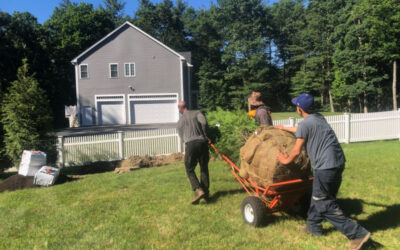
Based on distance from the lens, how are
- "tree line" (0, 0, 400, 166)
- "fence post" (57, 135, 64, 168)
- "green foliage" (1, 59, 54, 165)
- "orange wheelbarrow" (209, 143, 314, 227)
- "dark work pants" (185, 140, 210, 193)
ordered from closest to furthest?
"orange wheelbarrow" (209, 143, 314, 227), "dark work pants" (185, 140, 210, 193), "green foliage" (1, 59, 54, 165), "fence post" (57, 135, 64, 168), "tree line" (0, 0, 400, 166)

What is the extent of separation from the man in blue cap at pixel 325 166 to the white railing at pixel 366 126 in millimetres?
8794

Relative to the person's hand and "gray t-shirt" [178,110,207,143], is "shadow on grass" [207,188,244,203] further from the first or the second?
the person's hand

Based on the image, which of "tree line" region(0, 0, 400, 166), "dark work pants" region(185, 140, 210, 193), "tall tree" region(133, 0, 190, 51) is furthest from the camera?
"tall tree" region(133, 0, 190, 51)

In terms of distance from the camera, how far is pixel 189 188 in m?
6.06

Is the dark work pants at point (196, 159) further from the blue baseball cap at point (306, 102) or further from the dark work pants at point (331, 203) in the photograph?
the dark work pants at point (331, 203)

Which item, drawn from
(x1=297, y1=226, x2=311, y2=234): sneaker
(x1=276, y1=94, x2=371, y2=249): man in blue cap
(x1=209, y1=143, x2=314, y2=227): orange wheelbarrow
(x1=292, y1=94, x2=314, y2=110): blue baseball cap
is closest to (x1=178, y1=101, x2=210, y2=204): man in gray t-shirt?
(x1=209, y1=143, x2=314, y2=227): orange wheelbarrow

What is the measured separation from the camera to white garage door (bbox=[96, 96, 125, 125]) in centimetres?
2539

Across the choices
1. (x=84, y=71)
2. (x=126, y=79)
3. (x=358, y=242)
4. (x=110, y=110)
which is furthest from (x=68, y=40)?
(x=358, y=242)

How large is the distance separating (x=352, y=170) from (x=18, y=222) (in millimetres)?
6886

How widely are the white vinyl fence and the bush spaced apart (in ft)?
17.7

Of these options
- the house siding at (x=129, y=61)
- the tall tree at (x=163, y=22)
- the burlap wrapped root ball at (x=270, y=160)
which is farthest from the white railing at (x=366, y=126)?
the tall tree at (x=163, y=22)

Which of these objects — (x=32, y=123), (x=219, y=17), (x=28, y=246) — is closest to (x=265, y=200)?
(x=28, y=246)

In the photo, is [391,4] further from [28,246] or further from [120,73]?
[28,246]

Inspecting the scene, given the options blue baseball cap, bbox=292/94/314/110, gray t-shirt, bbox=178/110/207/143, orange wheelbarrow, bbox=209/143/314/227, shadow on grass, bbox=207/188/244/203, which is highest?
blue baseball cap, bbox=292/94/314/110
